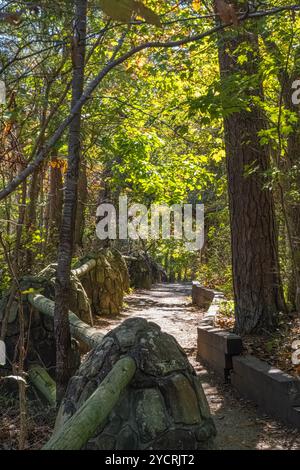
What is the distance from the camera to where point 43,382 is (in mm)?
5898

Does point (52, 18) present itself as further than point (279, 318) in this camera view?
No

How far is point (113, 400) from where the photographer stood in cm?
261

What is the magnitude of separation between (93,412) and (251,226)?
529 cm

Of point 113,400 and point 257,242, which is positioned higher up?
point 257,242

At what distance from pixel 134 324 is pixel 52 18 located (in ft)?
9.52

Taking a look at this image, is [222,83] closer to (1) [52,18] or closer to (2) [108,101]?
(1) [52,18]

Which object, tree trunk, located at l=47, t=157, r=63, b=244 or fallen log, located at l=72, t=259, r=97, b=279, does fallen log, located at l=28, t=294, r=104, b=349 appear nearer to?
fallen log, located at l=72, t=259, r=97, b=279

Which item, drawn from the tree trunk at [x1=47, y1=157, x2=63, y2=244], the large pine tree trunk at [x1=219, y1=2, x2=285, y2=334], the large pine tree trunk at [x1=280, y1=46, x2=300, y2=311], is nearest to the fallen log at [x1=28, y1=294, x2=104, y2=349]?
the large pine tree trunk at [x1=280, y1=46, x2=300, y2=311]

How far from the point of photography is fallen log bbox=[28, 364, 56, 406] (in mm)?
5598

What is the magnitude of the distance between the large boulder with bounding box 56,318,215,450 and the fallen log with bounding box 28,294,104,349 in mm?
693

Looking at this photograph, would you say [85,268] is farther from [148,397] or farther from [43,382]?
[148,397]

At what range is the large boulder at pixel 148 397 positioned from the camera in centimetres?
300

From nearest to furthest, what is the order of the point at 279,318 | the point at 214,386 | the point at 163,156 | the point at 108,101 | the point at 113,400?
the point at 113,400 < the point at 214,386 < the point at 279,318 < the point at 108,101 < the point at 163,156

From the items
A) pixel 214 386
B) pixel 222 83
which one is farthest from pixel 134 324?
pixel 214 386
